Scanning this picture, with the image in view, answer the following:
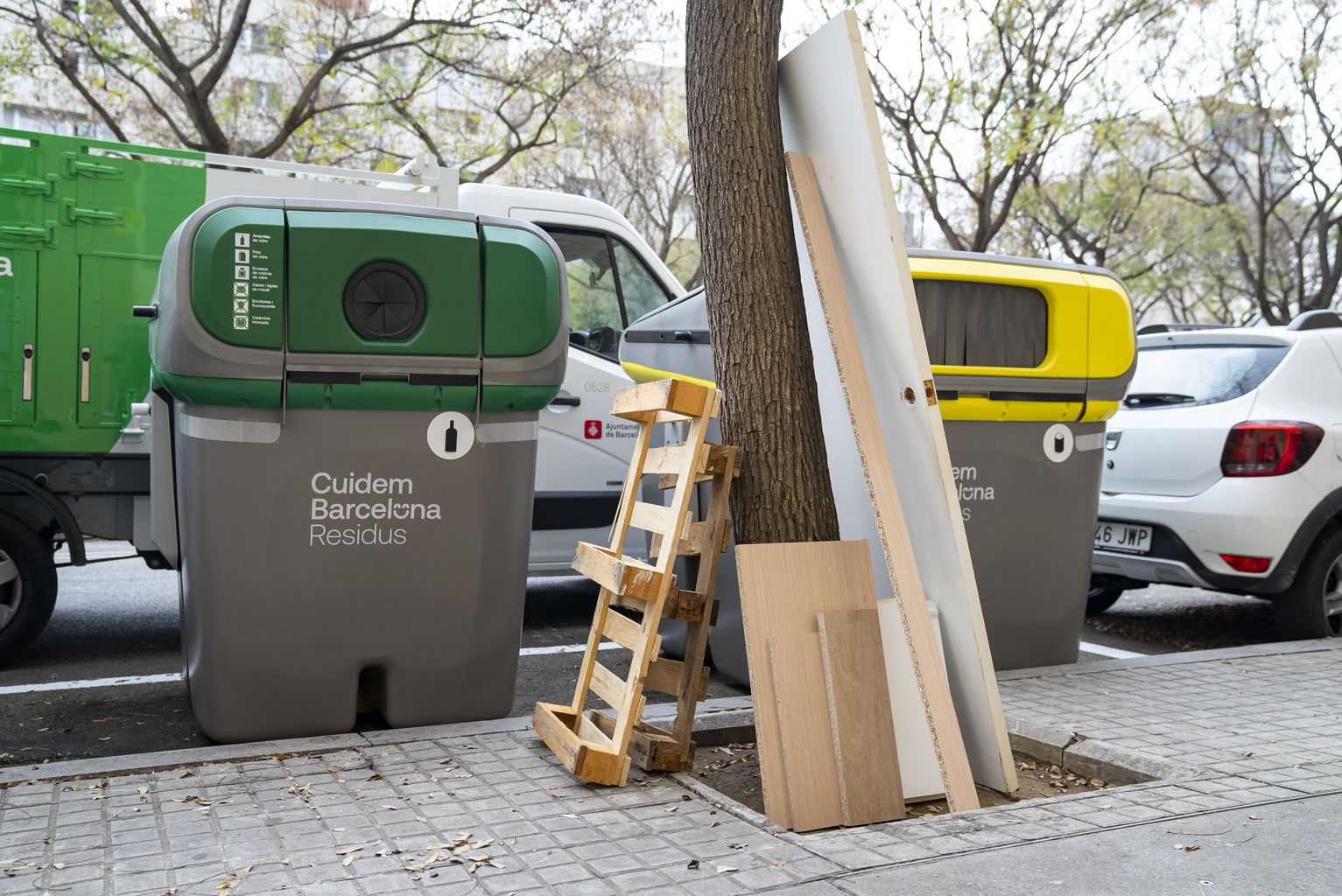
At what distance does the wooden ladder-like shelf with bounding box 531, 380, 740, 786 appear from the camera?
12.5 ft

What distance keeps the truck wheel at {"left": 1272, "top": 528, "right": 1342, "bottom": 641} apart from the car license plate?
76 centimetres

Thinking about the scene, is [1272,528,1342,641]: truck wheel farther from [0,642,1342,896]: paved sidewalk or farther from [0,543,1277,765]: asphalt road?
[0,642,1342,896]: paved sidewalk

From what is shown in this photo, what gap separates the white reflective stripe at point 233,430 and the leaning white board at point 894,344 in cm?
190

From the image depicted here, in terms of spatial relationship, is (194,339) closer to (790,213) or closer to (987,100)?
(790,213)

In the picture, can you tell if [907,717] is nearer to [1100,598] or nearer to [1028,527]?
[1028,527]

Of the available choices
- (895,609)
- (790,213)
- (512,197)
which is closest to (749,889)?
(895,609)

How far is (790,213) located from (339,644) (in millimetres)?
2155

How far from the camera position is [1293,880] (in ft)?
9.94

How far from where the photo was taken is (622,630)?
13.2ft

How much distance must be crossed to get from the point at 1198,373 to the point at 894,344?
367cm

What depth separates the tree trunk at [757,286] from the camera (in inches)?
162

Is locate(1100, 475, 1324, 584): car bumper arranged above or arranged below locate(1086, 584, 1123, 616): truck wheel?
above

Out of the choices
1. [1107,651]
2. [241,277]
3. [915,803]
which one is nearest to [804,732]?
[915,803]

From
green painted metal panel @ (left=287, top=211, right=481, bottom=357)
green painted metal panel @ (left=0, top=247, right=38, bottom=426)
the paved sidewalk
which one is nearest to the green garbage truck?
green painted metal panel @ (left=0, top=247, right=38, bottom=426)
